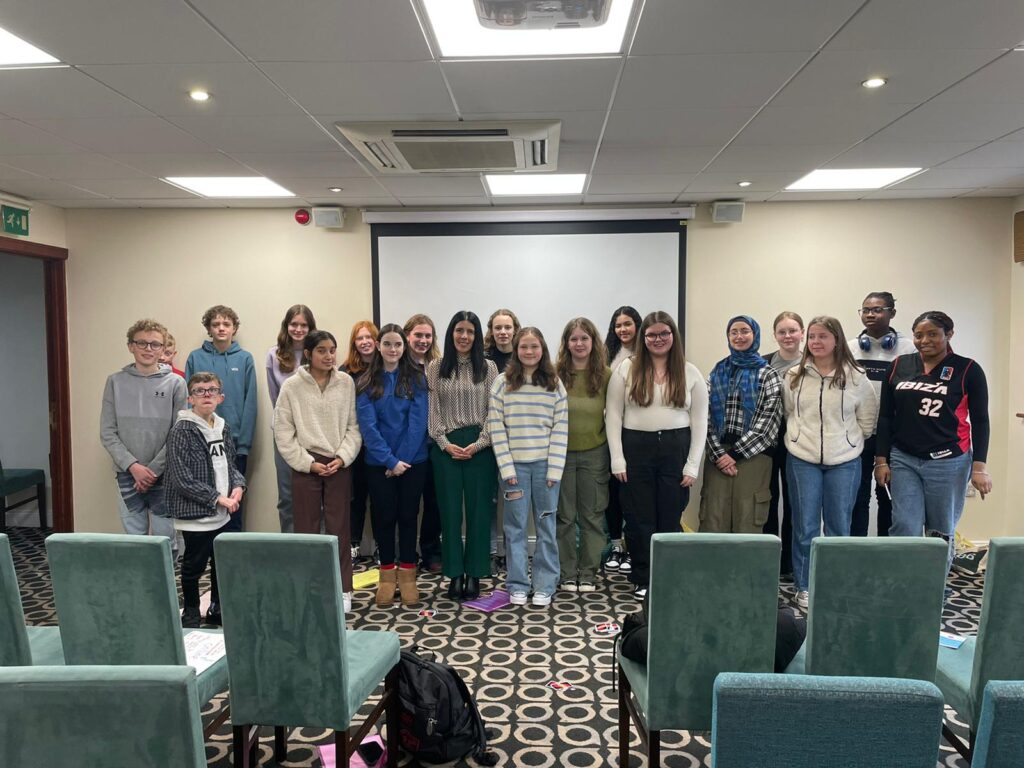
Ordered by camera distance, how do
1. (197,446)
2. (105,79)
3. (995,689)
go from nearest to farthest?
(995,689)
(105,79)
(197,446)

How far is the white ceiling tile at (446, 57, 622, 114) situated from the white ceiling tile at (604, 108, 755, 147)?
0.25m

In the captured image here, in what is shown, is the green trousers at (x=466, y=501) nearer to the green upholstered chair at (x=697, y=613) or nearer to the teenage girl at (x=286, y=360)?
the teenage girl at (x=286, y=360)

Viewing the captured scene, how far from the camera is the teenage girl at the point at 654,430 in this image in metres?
3.85

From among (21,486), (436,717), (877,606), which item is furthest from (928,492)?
(21,486)

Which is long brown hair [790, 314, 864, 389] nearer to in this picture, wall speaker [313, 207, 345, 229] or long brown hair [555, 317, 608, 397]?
long brown hair [555, 317, 608, 397]

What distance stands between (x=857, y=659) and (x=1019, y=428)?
401 centimetres

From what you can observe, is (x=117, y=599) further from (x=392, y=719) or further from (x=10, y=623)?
(x=392, y=719)

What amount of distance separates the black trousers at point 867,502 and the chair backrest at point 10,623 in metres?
4.20

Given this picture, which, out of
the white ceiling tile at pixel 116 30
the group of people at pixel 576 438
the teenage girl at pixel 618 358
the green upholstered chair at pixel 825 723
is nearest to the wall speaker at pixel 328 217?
the group of people at pixel 576 438

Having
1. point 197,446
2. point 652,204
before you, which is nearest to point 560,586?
point 197,446

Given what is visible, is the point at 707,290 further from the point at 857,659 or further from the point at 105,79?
the point at 105,79

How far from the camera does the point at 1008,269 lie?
506 centimetres

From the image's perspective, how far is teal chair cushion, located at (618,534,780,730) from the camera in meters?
2.00

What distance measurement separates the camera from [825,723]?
1.17 meters
